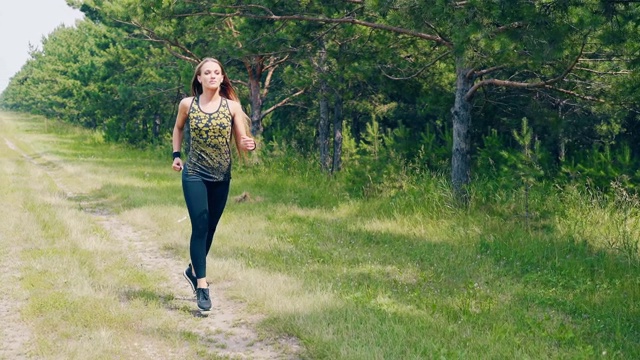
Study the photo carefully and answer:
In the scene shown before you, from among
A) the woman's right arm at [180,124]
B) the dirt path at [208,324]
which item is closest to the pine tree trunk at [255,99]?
the dirt path at [208,324]

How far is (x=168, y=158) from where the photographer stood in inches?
1017

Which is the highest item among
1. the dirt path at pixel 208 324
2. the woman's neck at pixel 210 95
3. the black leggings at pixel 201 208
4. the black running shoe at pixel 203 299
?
the woman's neck at pixel 210 95

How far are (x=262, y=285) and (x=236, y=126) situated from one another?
1.59 metres

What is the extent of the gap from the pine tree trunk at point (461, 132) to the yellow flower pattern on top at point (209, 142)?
5.44m

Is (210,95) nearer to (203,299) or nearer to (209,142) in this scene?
(209,142)

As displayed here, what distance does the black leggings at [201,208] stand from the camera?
18.2ft

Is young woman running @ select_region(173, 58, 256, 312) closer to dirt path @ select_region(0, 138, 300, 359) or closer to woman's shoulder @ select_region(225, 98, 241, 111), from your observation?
woman's shoulder @ select_region(225, 98, 241, 111)

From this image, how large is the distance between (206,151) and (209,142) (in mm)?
82

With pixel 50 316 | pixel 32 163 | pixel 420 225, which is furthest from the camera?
pixel 32 163

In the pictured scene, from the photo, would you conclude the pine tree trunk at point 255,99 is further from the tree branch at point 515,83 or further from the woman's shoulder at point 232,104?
the woman's shoulder at point 232,104

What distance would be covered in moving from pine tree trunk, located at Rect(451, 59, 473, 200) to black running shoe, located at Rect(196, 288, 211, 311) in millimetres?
5527

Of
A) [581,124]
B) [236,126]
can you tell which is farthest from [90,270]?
[581,124]

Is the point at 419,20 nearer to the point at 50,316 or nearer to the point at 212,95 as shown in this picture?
the point at 212,95

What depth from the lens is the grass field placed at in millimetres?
4730
